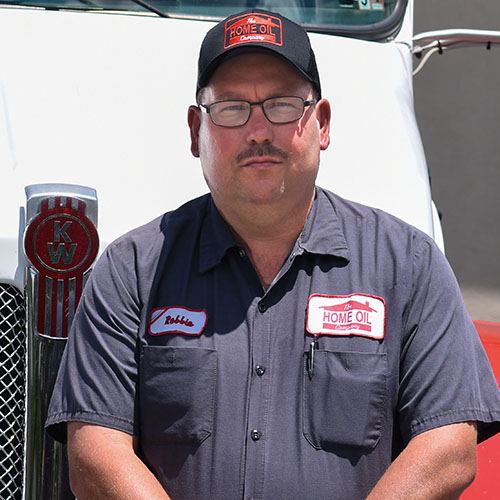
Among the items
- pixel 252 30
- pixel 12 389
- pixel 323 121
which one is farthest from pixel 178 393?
pixel 252 30

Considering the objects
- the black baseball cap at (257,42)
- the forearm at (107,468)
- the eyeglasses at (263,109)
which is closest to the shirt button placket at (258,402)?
the forearm at (107,468)

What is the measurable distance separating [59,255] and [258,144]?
2.00ft

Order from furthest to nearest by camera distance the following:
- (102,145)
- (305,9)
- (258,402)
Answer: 1. (305,9)
2. (102,145)
3. (258,402)

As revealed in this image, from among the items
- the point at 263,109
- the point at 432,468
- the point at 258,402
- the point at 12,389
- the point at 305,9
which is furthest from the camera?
the point at 305,9

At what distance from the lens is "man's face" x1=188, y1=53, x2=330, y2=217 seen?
250cm

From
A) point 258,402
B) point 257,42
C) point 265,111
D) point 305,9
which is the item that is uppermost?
point 305,9

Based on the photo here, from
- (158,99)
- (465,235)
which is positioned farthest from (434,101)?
(158,99)

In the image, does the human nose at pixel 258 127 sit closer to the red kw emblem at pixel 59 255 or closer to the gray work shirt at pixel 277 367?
the gray work shirt at pixel 277 367

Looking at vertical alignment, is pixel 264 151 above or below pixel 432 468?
above

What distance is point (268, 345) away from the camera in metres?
2.45

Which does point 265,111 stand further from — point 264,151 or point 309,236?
point 309,236

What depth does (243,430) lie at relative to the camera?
2.39m

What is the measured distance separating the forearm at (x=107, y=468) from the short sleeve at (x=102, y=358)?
0.11 ft

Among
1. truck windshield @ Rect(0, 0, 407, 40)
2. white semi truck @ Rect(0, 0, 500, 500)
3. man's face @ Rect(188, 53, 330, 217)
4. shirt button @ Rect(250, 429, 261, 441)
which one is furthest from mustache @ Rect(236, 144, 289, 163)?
truck windshield @ Rect(0, 0, 407, 40)
